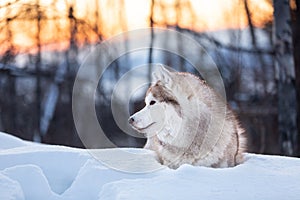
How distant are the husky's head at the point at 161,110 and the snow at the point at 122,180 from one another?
0.73 m

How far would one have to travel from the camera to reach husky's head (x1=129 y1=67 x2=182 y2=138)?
376cm

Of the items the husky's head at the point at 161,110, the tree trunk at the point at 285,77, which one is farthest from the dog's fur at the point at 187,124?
the tree trunk at the point at 285,77

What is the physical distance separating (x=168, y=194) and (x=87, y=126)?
8.60 metres

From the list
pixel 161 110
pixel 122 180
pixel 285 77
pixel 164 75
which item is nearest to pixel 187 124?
pixel 161 110

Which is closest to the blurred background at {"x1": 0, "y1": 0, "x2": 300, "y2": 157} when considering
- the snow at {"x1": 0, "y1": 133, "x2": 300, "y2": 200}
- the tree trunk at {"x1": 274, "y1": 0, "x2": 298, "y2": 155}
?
the tree trunk at {"x1": 274, "y1": 0, "x2": 298, "y2": 155}

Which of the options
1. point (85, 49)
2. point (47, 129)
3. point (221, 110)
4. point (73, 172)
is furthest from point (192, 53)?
point (73, 172)

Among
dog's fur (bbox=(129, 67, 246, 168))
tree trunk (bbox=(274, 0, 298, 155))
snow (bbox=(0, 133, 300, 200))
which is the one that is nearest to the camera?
snow (bbox=(0, 133, 300, 200))

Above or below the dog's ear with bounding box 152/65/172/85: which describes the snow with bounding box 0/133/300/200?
below

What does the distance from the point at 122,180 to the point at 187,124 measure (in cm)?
120

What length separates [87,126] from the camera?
10.9 metres

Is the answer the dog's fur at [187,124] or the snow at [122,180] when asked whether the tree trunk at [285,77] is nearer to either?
the dog's fur at [187,124]

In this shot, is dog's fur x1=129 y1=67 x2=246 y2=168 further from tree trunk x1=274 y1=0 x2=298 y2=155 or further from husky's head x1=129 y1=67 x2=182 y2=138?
tree trunk x1=274 y1=0 x2=298 y2=155

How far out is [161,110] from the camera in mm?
3828

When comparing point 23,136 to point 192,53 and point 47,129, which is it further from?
point 192,53
